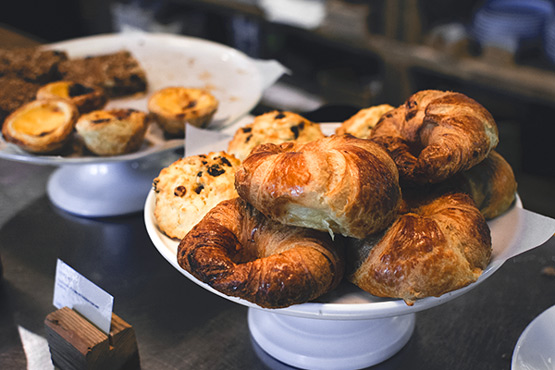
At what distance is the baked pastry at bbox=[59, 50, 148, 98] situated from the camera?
81.7 inches

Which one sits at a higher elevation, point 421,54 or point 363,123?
point 363,123

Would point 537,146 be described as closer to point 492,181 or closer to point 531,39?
point 531,39

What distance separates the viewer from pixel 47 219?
167cm

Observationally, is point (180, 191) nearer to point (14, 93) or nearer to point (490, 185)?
point (490, 185)

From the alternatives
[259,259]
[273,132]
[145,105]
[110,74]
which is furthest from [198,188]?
[110,74]

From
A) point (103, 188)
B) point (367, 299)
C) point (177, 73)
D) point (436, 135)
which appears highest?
point (436, 135)

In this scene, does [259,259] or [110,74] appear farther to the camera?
[110,74]

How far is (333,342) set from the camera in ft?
3.68

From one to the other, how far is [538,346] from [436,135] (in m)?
0.41

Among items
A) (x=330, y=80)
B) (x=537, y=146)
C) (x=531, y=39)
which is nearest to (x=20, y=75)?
(x=330, y=80)

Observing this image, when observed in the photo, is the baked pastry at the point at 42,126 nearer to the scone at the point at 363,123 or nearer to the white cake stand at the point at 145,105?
the white cake stand at the point at 145,105

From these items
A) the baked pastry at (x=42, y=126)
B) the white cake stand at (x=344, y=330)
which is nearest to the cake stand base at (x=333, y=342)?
the white cake stand at (x=344, y=330)

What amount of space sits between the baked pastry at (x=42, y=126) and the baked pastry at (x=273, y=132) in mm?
515

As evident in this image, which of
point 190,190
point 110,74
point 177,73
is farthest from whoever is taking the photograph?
point 177,73
